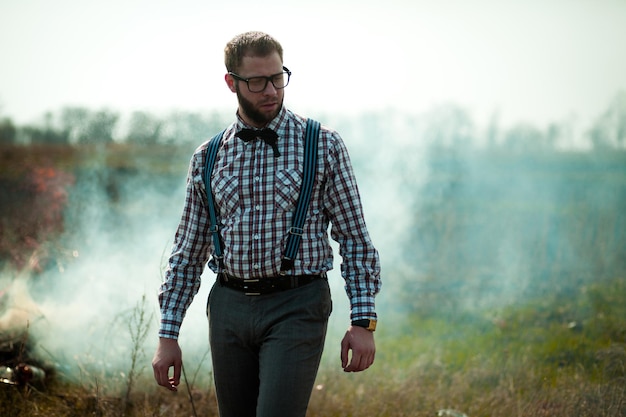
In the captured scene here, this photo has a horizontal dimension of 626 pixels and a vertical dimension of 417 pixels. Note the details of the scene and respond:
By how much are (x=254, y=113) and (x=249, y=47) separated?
280 mm

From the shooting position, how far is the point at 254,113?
2771 mm

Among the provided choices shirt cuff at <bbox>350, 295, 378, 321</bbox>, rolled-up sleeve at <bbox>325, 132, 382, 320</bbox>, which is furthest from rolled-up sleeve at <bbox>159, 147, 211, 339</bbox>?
shirt cuff at <bbox>350, 295, 378, 321</bbox>

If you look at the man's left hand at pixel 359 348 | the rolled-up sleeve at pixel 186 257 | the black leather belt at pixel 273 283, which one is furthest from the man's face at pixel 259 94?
the man's left hand at pixel 359 348

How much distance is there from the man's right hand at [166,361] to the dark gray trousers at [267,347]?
21 cm

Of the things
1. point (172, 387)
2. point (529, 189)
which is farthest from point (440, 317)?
point (172, 387)

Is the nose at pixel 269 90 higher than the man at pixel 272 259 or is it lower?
higher

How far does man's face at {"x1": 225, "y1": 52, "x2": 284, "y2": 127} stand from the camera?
271 cm

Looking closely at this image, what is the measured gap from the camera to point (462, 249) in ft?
34.4

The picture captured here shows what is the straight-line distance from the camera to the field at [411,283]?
4730 millimetres

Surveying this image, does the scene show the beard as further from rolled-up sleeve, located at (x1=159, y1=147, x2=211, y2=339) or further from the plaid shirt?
rolled-up sleeve, located at (x1=159, y1=147, x2=211, y2=339)

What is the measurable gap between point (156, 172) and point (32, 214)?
322 centimetres

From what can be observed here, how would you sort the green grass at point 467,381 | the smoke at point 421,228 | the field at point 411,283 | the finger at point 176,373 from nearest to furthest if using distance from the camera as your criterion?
the finger at point 176,373, the green grass at point 467,381, the field at point 411,283, the smoke at point 421,228

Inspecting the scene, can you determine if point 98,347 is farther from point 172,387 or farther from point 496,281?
point 496,281

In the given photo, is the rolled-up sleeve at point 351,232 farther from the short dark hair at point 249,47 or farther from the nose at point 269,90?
the short dark hair at point 249,47
